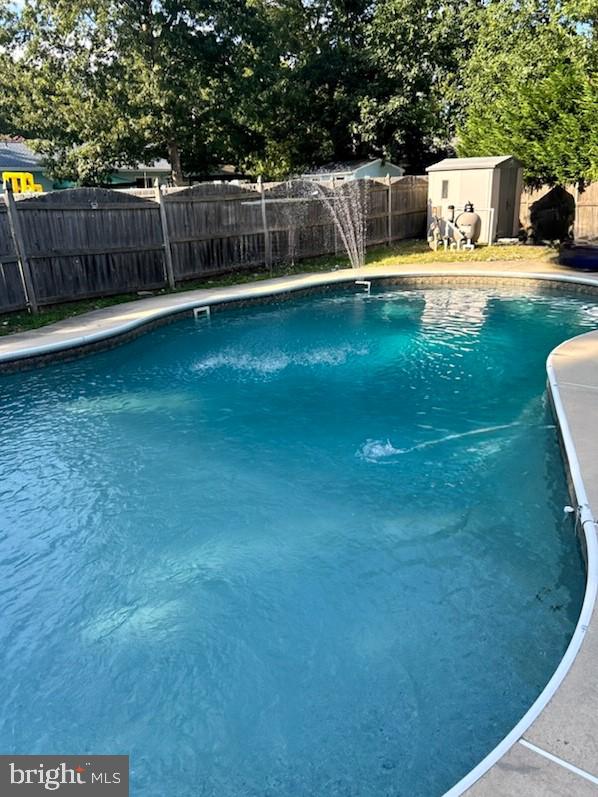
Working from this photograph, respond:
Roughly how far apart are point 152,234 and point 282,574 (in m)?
8.46

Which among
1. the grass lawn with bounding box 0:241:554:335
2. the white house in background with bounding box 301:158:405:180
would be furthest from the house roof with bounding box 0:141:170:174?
the grass lawn with bounding box 0:241:554:335

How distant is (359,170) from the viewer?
18.6 meters

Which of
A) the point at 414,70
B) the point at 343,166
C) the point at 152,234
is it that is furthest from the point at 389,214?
the point at 414,70

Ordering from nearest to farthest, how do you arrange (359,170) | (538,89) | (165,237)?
(165,237) < (538,89) < (359,170)

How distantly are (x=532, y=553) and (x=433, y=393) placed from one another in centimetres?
291

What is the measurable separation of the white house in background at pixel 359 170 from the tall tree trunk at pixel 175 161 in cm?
407

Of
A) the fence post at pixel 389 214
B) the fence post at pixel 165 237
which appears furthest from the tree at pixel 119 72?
the fence post at pixel 165 237

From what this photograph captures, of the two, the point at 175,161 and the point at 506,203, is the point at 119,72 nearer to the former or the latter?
the point at 175,161

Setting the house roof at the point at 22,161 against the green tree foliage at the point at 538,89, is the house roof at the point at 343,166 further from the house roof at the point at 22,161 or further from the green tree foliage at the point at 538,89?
the house roof at the point at 22,161

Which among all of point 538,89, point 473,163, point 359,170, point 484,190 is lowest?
point 484,190

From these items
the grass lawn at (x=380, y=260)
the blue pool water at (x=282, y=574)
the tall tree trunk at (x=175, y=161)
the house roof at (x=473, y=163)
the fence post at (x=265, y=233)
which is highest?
the tall tree trunk at (x=175, y=161)

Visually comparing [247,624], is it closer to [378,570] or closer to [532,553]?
[378,570]

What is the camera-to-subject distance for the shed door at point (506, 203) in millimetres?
13656

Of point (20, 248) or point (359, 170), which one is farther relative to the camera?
point (359, 170)
